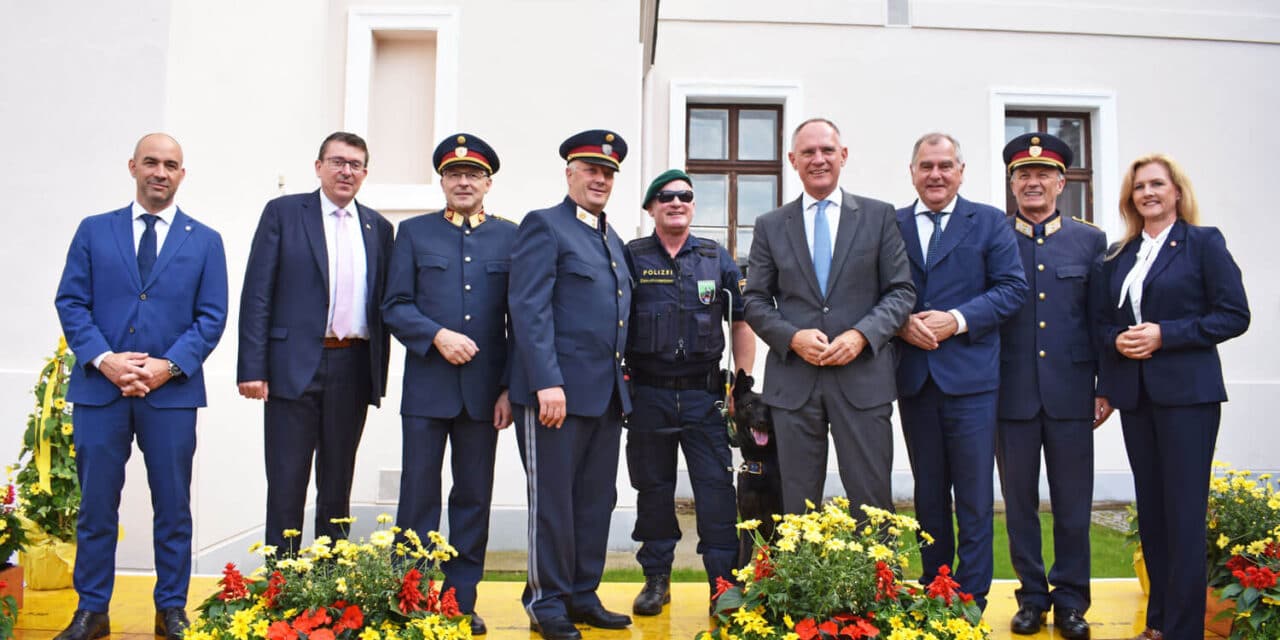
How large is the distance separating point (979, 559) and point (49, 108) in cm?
514

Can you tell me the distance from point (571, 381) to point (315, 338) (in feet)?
3.56

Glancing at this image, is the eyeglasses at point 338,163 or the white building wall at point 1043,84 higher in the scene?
the white building wall at point 1043,84

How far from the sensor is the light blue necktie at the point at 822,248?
358 centimetres

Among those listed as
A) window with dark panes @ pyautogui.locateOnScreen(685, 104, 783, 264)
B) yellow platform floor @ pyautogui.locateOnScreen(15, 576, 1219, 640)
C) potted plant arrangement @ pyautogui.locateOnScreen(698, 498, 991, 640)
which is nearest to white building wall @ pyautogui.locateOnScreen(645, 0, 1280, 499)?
window with dark panes @ pyautogui.locateOnScreen(685, 104, 783, 264)

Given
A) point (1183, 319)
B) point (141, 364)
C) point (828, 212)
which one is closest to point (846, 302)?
point (828, 212)

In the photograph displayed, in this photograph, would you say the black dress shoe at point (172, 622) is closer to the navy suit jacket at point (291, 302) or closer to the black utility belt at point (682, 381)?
the navy suit jacket at point (291, 302)

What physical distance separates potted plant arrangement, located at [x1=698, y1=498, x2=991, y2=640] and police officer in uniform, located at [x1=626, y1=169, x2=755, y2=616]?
822 mm

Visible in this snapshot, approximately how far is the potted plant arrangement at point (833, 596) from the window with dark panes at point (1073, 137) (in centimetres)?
741

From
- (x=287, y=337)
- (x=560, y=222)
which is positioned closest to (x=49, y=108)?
(x=287, y=337)

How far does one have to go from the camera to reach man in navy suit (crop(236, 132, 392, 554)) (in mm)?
3654

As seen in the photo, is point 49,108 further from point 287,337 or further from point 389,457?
point 389,457

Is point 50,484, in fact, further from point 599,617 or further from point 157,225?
point 599,617

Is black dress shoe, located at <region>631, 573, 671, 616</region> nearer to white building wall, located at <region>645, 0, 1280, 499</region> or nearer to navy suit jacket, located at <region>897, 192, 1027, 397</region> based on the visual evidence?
navy suit jacket, located at <region>897, 192, 1027, 397</region>

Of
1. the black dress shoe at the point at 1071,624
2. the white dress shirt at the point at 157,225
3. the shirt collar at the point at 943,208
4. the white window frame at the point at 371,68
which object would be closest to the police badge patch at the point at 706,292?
the shirt collar at the point at 943,208
